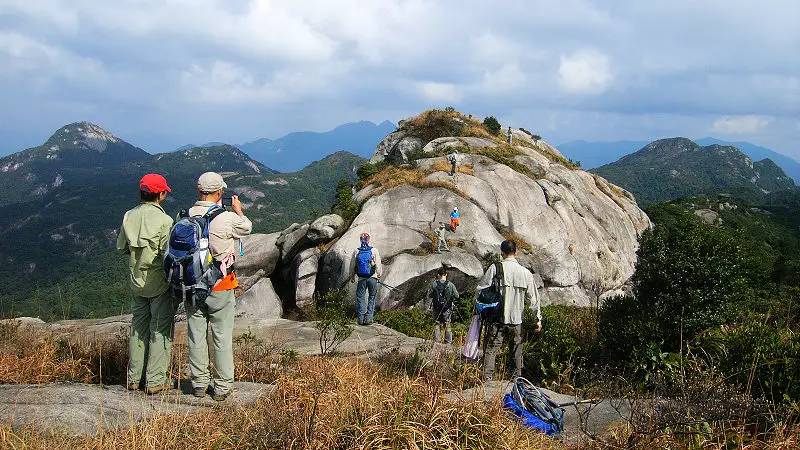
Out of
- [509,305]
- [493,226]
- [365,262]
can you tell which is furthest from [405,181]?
[509,305]

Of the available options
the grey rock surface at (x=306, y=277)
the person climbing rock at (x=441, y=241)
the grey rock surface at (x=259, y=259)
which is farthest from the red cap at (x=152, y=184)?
the grey rock surface at (x=259, y=259)

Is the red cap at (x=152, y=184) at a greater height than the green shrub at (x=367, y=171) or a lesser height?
lesser

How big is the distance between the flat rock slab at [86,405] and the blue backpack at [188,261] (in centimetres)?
111

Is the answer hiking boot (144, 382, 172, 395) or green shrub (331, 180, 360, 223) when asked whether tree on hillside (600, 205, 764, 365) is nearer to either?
hiking boot (144, 382, 172, 395)

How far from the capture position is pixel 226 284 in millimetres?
6172

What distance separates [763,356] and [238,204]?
6949mm

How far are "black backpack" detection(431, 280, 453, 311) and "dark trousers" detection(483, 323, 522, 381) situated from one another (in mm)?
4297

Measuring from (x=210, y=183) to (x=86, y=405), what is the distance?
2.72 metres

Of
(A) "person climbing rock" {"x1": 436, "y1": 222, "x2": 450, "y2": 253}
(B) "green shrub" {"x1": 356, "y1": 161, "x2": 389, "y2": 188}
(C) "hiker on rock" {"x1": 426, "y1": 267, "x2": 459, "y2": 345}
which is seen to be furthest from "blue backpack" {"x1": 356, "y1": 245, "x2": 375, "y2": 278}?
(B) "green shrub" {"x1": 356, "y1": 161, "x2": 389, "y2": 188}

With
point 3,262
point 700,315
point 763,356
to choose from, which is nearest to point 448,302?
point 700,315

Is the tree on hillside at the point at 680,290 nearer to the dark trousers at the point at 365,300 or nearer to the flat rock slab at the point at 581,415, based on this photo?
the flat rock slab at the point at 581,415

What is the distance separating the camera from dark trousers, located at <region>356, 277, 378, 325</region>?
14227mm

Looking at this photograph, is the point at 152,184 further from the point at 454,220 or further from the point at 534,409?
the point at 454,220

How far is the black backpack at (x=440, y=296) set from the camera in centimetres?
1257
